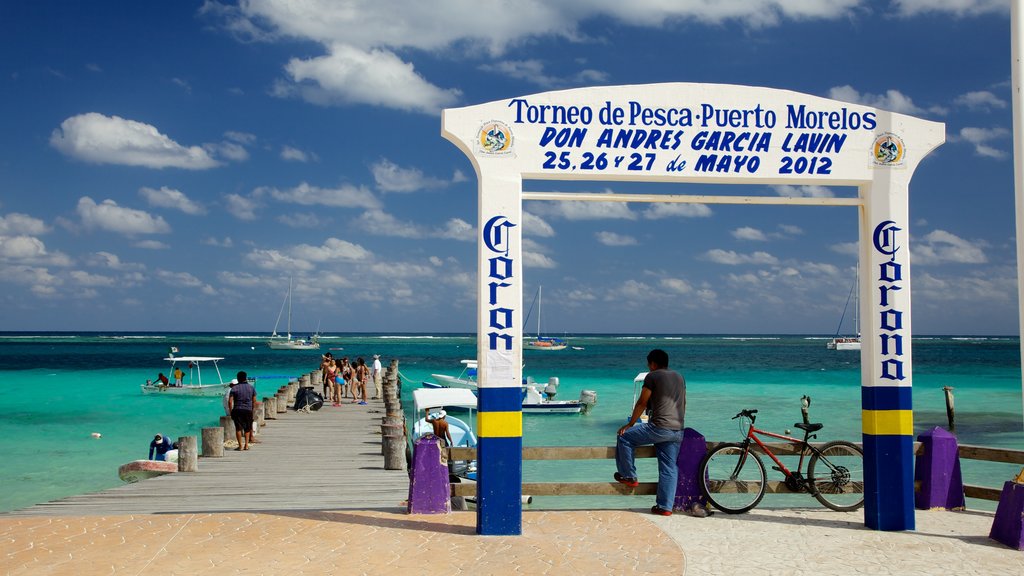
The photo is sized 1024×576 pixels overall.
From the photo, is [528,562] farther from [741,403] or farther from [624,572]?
[741,403]

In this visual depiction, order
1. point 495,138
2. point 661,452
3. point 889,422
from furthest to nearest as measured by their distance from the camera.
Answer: point 661,452, point 889,422, point 495,138

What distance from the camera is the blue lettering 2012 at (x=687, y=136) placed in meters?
8.22

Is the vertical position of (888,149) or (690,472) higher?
(888,149)

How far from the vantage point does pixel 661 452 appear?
862cm

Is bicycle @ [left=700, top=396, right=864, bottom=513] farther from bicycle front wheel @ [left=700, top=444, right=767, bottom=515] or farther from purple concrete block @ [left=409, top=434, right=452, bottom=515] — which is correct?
purple concrete block @ [left=409, top=434, right=452, bottom=515]

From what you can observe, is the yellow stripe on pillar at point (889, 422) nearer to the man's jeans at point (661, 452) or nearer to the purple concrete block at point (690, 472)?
the purple concrete block at point (690, 472)

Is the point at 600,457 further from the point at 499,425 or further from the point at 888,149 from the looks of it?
the point at 888,149

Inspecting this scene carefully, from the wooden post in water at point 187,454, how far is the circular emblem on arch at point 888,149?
38.1ft

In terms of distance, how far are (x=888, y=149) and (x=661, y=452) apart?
4065mm

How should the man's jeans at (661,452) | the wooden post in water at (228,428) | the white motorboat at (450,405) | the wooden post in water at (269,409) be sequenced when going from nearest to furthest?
the man's jeans at (661,452)
the wooden post in water at (228,428)
the white motorboat at (450,405)
the wooden post in water at (269,409)

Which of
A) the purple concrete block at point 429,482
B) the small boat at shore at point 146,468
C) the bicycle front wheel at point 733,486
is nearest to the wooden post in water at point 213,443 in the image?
the small boat at shore at point 146,468

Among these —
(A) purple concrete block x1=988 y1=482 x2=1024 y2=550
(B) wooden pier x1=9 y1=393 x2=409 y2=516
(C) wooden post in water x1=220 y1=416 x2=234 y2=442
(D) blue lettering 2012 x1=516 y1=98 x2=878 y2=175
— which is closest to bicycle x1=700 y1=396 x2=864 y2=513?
(A) purple concrete block x1=988 y1=482 x2=1024 y2=550

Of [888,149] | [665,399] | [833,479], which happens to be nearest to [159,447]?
[665,399]

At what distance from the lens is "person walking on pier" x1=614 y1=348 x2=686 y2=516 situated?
859 cm
